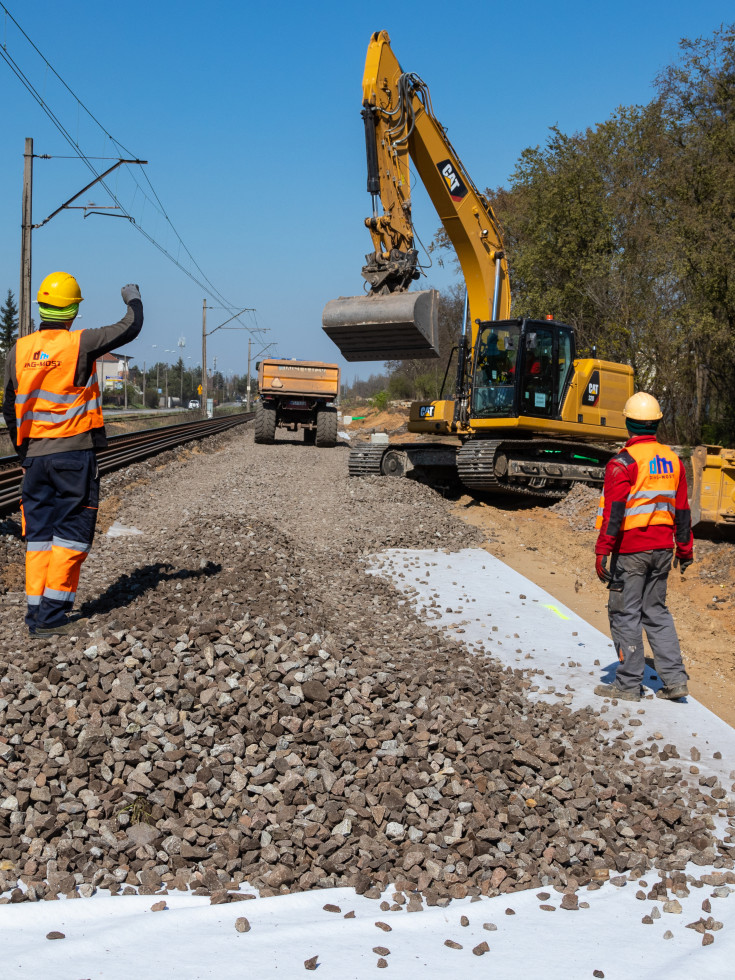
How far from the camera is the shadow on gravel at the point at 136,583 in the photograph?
588 cm

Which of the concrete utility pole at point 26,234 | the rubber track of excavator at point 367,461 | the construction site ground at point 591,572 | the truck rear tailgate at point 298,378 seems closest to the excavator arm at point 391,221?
the rubber track of excavator at point 367,461

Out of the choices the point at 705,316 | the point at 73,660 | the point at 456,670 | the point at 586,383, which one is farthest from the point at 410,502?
the point at 705,316

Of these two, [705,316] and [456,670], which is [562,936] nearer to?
[456,670]

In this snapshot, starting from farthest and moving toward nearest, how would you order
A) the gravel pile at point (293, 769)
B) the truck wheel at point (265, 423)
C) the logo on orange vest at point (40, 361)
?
the truck wheel at point (265, 423)
the logo on orange vest at point (40, 361)
the gravel pile at point (293, 769)

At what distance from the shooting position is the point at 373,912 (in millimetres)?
3205

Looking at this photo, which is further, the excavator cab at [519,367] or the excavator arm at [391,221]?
the excavator cab at [519,367]

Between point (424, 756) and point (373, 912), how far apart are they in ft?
3.57

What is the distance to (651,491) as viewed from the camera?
5609 mm

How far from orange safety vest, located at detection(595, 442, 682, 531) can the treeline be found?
16525mm

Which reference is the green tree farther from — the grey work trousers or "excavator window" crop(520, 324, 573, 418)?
the grey work trousers

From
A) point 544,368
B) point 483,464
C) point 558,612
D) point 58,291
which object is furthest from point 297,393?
point 58,291

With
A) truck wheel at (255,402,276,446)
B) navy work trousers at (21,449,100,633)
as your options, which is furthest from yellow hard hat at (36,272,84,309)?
truck wheel at (255,402,276,446)

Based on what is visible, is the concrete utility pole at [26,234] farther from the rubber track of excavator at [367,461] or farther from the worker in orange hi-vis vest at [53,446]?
the worker in orange hi-vis vest at [53,446]

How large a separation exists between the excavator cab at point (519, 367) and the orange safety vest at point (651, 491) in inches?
335
